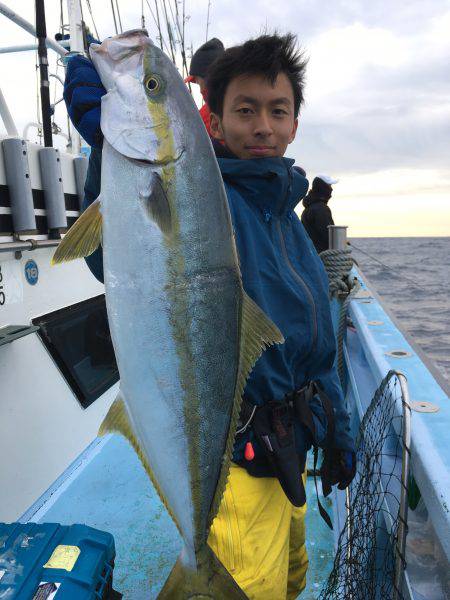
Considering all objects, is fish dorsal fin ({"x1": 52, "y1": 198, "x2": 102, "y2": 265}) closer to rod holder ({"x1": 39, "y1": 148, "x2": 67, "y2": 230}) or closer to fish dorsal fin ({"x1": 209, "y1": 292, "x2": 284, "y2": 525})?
fish dorsal fin ({"x1": 209, "y1": 292, "x2": 284, "y2": 525})

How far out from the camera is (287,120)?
6.32ft

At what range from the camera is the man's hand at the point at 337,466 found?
206 centimetres

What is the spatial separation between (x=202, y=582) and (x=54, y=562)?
0.54m

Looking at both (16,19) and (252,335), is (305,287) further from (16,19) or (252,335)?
(16,19)

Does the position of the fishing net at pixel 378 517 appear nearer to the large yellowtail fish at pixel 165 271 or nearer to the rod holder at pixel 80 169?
the large yellowtail fish at pixel 165 271

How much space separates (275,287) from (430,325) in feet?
39.2

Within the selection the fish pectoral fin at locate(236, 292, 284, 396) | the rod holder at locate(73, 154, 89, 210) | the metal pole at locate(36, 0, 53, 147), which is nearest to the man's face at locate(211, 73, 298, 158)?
the fish pectoral fin at locate(236, 292, 284, 396)

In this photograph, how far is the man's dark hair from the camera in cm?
188

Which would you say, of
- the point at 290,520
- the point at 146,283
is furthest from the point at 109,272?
the point at 290,520

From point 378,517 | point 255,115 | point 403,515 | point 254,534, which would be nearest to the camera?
point 403,515

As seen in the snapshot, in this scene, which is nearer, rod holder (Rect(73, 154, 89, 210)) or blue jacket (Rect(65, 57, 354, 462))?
blue jacket (Rect(65, 57, 354, 462))

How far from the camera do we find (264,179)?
5.99 ft

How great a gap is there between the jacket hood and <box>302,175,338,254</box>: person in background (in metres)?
5.22

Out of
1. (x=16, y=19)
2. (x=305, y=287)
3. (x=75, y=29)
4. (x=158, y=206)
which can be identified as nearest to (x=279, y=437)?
(x=305, y=287)
